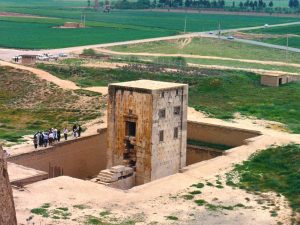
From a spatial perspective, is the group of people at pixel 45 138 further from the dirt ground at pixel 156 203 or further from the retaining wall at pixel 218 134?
the retaining wall at pixel 218 134

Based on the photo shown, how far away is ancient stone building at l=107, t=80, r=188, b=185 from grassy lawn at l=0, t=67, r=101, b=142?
20.3ft

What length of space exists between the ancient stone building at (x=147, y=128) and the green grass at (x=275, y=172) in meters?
3.52

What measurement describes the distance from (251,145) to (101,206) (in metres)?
11.4

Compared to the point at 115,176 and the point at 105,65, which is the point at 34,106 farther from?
the point at 115,176

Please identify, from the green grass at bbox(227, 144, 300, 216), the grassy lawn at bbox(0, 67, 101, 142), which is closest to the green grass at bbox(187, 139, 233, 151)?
the green grass at bbox(227, 144, 300, 216)

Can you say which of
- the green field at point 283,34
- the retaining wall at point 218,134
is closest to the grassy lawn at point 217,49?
the green field at point 283,34

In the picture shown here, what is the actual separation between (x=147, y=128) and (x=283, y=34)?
272 feet

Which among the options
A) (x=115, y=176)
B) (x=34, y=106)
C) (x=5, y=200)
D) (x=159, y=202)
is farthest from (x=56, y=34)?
(x=5, y=200)

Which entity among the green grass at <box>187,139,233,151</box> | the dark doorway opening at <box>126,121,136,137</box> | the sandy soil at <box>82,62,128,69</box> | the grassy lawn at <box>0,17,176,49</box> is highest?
the dark doorway opening at <box>126,121,136,137</box>

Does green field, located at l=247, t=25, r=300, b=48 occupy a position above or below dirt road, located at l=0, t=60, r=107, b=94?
below

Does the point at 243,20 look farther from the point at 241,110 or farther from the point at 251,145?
the point at 251,145

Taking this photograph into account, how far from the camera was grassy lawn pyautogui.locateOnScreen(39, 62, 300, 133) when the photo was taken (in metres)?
42.7

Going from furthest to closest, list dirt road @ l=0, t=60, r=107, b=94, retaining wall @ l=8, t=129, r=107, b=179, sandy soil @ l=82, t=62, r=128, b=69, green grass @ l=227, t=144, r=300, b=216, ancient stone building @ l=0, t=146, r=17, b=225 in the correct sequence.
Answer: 1. sandy soil @ l=82, t=62, r=128, b=69
2. dirt road @ l=0, t=60, r=107, b=94
3. retaining wall @ l=8, t=129, r=107, b=179
4. green grass @ l=227, t=144, r=300, b=216
5. ancient stone building @ l=0, t=146, r=17, b=225

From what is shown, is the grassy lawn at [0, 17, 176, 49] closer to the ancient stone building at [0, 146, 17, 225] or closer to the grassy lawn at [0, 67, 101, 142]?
the grassy lawn at [0, 67, 101, 142]
